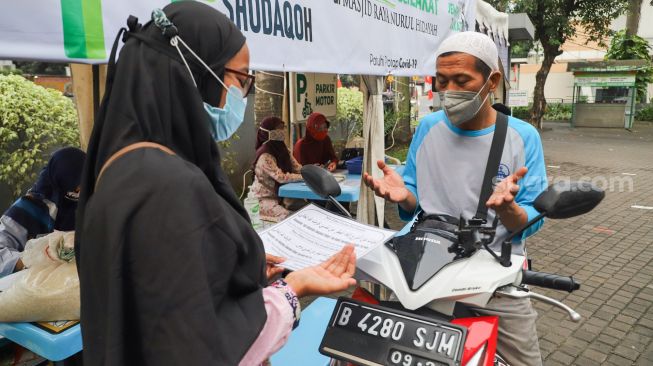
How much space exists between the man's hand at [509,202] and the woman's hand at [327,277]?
50 centimetres

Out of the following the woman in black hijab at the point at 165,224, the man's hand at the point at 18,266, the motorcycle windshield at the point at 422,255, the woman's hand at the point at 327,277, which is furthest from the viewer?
the man's hand at the point at 18,266

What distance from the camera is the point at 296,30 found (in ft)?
8.45

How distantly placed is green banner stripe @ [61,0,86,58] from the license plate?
1236mm

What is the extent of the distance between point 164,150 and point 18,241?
2225mm

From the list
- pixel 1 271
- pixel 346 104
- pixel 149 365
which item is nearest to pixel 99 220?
pixel 149 365

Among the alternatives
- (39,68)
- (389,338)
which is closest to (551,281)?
(389,338)

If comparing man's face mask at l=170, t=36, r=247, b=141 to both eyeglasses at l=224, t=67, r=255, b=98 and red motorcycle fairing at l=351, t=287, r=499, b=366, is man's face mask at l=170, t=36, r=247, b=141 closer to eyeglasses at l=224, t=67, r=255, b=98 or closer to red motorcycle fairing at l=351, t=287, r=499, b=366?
eyeglasses at l=224, t=67, r=255, b=98

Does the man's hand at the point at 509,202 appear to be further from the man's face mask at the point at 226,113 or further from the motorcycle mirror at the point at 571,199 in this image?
the man's face mask at the point at 226,113

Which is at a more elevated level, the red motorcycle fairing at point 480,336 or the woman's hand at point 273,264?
the woman's hand at point 273,264

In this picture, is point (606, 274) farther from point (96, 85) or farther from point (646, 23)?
point (646, 23)

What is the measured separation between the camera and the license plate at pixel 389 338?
1264 millimetres

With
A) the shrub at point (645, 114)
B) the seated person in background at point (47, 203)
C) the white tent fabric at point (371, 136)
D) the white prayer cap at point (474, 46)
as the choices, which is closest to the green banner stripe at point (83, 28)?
the seated person in background at point (47, 203)

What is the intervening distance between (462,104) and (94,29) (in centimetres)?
141

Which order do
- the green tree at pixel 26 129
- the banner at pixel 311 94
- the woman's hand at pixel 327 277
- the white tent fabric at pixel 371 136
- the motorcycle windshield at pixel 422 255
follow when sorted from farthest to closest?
the banner at pixel 311 94 → the green tree at pixel 26 129 → the white tent fabric at pixel 371 136 → the motorcycle windshield at pixel 422 255 → the woman's hand at pixel 327 277
